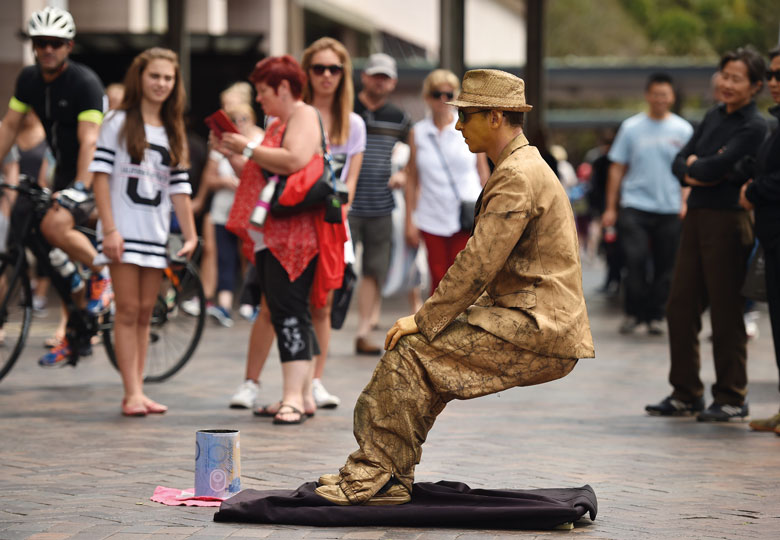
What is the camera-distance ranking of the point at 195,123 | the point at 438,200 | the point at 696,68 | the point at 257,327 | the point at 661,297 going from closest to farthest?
the point at 257,327
the point at 438,200
the point at 661,297
the point at 195,123
the point at 696,68

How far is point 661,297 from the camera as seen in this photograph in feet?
41.3

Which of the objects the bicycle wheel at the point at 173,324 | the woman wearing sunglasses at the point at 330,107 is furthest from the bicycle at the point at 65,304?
the woman wearing sunglasses at the point at 330,107

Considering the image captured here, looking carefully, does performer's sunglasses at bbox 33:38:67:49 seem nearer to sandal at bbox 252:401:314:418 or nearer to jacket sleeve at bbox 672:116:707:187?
sandal at bbox 252:401:314:418

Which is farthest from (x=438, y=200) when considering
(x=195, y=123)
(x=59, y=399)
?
(x=195, y=123)

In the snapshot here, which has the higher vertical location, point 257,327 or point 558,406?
point 257,327

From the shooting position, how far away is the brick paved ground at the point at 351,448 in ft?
16.8

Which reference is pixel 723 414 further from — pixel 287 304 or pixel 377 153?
pixel 377 153

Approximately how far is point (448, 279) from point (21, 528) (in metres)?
1.79

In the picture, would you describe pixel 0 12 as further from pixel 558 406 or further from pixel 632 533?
pixel 632 533

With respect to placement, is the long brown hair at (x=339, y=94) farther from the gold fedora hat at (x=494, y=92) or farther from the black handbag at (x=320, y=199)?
the gold fedora hat at (x=494, y=92)

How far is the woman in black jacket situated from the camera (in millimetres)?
7777

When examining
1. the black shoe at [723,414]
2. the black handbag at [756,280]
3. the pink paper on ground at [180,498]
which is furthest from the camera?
the black shoe at [723,414]

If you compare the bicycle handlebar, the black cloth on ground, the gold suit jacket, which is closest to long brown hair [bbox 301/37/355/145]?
the bicycle handlebar

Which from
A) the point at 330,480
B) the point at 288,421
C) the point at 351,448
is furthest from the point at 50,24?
the point at 330,480
